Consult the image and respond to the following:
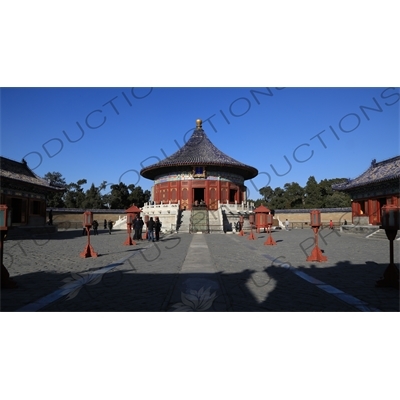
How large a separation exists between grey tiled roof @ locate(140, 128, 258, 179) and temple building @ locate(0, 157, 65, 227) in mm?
12431

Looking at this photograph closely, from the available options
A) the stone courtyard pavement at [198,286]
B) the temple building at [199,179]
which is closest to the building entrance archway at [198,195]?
the temple building at [199,179]

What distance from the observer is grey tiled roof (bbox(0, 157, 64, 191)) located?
817 inches

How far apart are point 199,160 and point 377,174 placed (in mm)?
16399

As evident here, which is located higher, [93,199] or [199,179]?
[199,179]

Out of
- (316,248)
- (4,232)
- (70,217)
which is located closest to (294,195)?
(70,217)

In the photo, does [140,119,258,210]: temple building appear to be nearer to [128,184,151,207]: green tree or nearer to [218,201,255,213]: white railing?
[218,201,255,213]: white railing

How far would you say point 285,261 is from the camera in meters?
9.02

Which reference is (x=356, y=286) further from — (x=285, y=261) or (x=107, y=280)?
(x=107, y=280)

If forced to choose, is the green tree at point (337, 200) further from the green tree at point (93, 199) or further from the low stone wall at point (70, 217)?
the green tree at point (93, 199)

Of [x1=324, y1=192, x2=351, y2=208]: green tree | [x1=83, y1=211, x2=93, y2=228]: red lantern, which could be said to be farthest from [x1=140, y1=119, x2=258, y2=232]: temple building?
[x1=83, y1=211, x2=93, y2=228]: red lantern

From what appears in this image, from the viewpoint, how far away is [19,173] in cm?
2311

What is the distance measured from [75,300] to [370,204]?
2330 centimetres

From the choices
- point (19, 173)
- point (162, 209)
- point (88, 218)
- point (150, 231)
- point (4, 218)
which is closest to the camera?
point (4, 218)

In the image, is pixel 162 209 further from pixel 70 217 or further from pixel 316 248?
pixel 316 248
